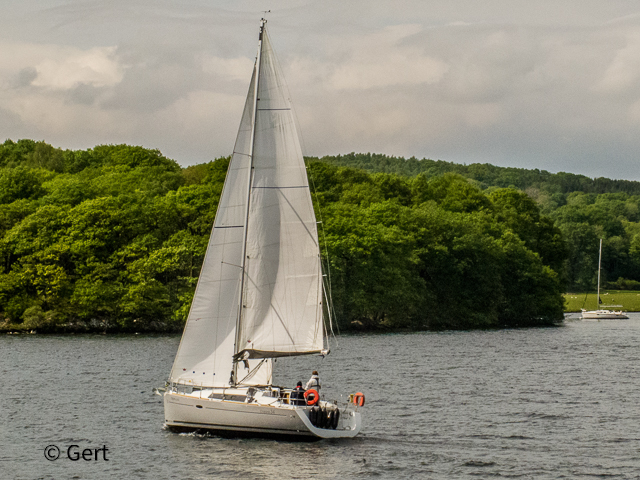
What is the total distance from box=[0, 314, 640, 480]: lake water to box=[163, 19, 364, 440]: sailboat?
1.69 meters

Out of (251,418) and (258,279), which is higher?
(258,279)

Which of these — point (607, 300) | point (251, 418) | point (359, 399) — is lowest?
point (251, 418)

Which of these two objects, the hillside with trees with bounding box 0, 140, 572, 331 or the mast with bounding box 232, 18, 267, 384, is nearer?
the mast with bounding box 232, 18, 267, 384

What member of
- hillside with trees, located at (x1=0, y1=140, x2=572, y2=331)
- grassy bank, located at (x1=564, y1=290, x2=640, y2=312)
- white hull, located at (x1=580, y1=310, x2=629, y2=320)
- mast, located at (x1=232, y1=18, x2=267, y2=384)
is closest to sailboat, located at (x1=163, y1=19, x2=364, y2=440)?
mast, located at (x1=232, y1=18, x2=267, y2=384)

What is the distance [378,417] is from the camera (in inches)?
1578

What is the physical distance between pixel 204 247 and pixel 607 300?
310 feet

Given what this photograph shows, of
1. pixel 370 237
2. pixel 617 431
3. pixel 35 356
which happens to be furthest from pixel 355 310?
pixel 617 431

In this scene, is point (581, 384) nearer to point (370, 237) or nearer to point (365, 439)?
point (365, 439)

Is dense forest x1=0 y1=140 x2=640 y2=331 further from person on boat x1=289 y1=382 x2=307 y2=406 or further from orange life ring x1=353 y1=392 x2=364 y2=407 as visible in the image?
person on boat x1=289 y1=382 x2=307 y2=406

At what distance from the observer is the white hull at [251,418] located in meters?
32.2

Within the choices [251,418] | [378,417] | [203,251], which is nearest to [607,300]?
[203,251]

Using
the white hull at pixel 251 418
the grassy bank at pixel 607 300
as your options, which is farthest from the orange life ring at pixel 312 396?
the grassy bank at pixel 607 300

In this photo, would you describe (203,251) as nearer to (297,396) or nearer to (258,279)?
(258,279)

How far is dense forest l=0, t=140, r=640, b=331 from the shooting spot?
89.2 meters
